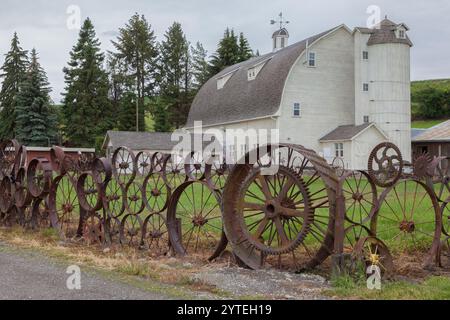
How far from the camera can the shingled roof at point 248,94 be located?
35.3 meters

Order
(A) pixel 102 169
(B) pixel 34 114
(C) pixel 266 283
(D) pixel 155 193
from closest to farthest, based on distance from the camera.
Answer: (C) pixel 266 283 < (D) pixel 155 193 < (A) pixel 102 169 < (B) pixel 34 114

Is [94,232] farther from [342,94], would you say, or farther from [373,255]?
[342,94]

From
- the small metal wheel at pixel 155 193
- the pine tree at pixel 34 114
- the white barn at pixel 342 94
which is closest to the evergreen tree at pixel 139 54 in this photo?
the pine tree at pixel 34 114

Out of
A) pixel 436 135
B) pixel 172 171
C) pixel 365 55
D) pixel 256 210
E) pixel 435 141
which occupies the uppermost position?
pixel 365 55

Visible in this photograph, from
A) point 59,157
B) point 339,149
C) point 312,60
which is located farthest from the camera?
point 312,60

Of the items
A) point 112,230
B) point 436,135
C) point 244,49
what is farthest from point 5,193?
point 244,49

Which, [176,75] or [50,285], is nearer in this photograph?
[50,285]

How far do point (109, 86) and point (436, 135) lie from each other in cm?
3757

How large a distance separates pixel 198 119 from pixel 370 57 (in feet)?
54.1

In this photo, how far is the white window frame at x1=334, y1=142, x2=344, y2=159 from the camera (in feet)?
111

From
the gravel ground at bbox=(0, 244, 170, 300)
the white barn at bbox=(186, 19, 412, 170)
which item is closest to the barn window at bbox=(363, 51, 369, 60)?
the white barn at bbox=(186, 19, 412, 170)

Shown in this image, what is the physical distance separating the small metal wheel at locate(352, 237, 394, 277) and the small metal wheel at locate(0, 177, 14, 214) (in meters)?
9.02

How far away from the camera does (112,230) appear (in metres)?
10.9
